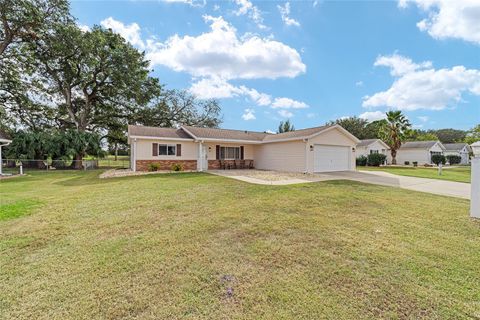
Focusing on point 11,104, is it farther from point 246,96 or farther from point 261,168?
point 261,168

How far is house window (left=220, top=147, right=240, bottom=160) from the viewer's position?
65.3 ft

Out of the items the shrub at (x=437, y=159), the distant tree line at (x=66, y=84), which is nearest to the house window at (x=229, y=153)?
the distant tree line at (x=66, y=84)

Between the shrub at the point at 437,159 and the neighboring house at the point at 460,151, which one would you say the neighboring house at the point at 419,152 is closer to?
the shrub at the point at 437,159

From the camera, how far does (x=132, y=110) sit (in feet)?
89.9

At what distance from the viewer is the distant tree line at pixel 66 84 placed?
20125 millimetres

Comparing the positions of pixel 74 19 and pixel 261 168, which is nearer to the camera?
pixel 261 168

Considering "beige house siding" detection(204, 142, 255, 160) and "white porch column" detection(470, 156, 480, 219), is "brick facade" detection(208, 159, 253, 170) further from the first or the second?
"white porch column" detection(470, 156, 480, 219)

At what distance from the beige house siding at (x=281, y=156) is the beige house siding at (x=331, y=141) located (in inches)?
18.6

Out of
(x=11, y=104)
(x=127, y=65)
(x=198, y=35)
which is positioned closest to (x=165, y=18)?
(x=198, y=35)

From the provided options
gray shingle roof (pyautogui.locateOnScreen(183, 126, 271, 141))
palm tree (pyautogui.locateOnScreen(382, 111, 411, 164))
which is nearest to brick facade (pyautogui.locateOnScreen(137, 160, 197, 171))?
gray shingle roof (pyautogui.locateOnScreen(183, 126, 271, 141))

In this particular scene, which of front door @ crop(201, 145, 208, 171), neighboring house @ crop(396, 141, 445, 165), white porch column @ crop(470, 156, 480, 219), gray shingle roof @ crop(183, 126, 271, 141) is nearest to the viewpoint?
white porch column @ crop(470, 156, 480, 219)

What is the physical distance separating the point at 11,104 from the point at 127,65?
1227 centimetres

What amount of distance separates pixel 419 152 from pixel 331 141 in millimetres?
27325

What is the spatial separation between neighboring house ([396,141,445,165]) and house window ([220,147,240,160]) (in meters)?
30.7
